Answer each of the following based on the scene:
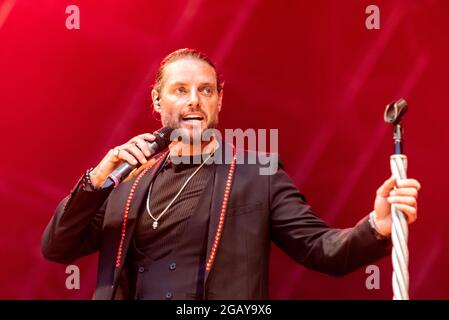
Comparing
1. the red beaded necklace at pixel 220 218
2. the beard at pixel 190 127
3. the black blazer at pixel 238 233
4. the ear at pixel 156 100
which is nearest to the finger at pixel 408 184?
the black blazer at pixel 238 233

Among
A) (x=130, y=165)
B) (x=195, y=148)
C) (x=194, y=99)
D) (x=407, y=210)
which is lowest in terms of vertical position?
(x=407, y=210)

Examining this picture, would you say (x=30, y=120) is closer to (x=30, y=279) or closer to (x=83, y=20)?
(x=83, y=20)

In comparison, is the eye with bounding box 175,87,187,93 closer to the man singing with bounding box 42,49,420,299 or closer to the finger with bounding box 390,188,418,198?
the man singing with bounding box 42,49,420,299

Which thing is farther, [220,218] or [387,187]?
[220,218]

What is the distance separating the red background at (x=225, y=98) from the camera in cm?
231

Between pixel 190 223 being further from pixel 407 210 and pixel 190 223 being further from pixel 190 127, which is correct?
pixel 407 210

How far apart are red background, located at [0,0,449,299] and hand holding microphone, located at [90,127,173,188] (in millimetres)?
577

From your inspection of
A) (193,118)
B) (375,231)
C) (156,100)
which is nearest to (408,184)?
(375,231)

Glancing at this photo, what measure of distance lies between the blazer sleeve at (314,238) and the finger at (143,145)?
447 millimetres

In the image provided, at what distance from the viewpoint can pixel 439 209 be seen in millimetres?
2236

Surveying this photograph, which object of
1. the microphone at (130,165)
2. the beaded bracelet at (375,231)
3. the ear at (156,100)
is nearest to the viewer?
the beaded bracelet at (375,231)

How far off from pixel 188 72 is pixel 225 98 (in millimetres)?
315

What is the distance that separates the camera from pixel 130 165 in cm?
169

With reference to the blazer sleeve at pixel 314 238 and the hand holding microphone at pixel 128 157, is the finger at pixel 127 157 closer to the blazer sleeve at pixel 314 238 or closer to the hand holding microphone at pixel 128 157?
the hand holding microphone at pixel 128 157
